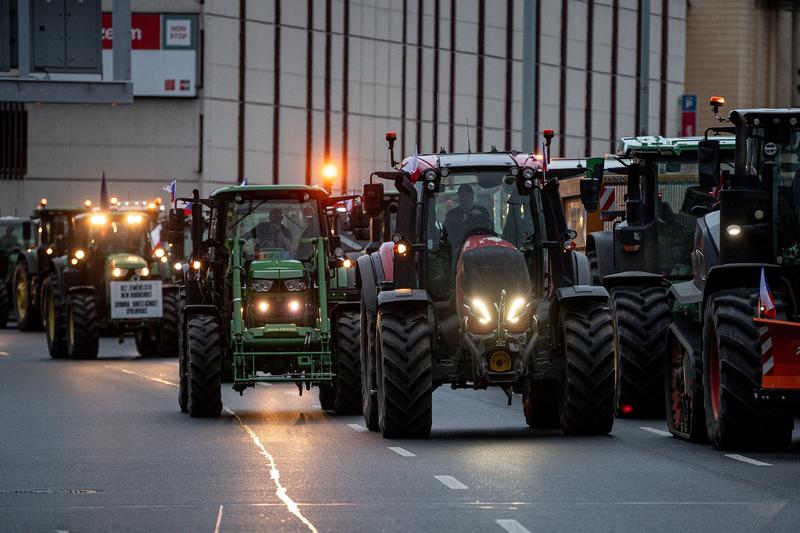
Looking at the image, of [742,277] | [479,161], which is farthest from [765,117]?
[479,161]

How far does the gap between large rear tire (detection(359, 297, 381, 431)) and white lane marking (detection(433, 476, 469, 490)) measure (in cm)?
486

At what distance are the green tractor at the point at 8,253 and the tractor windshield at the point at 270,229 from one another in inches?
1146

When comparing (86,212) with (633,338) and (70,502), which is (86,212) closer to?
(633,338)

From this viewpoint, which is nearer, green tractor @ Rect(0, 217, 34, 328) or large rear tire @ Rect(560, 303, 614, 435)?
large rear tire @ Rect(560, 303, 614, 435)

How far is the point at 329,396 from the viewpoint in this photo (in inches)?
942

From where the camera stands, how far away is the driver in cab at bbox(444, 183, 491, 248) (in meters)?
19.8

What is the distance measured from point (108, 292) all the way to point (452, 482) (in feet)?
82.7

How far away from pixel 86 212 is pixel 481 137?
40048 millimetres

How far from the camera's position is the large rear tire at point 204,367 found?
22656 millimetres

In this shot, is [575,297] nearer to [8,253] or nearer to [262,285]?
[262,285]

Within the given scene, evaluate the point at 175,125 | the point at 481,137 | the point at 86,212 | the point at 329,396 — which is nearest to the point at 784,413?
the point at 329,396

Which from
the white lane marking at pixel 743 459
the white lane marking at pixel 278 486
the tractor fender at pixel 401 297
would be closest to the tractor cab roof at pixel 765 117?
the white lane marking at pixel 743 459

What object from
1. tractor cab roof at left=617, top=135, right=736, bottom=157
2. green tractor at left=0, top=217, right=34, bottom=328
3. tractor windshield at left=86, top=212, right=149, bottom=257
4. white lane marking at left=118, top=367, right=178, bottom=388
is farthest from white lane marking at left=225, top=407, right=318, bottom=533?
green tractor at left=0, top=217, right=34, bottom=328

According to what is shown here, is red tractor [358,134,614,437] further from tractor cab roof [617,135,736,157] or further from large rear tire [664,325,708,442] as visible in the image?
tractor cab roof [617,135,736,157]
